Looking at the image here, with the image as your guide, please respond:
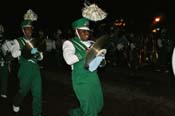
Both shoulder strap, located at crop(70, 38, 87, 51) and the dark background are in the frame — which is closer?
shoulder strap, located at crop(70, 38, 87, 51)

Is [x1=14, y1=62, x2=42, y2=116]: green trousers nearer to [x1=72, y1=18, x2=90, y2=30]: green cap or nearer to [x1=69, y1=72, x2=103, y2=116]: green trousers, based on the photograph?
[x1=69, y1=72, x2=103, y2=116]: green trousers

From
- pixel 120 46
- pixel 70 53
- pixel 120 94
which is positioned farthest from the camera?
pixel 120 46

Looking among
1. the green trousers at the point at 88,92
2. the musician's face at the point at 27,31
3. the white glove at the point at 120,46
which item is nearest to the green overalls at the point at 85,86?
the green trousers at the point at 88,92

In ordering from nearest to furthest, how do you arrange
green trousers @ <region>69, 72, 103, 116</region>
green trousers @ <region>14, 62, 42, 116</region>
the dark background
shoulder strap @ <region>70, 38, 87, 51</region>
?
1. green trousers @ <region>69, 72, 103, 116</region>
2. shoulder strap @ <region>70, 38, 87, 51</region>
3. green trousers @ <region>14, 62, 42, 116</region>
4. the dark background

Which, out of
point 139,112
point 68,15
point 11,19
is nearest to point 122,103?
point 139,112

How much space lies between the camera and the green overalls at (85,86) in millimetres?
5945

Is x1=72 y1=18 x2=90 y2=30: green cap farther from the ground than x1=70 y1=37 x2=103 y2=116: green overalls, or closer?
farther from the ground

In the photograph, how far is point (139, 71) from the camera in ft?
50.5

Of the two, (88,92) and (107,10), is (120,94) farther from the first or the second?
(107,10)

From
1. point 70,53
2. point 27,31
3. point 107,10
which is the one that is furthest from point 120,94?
point 107,10

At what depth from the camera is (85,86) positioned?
5965 millimetres

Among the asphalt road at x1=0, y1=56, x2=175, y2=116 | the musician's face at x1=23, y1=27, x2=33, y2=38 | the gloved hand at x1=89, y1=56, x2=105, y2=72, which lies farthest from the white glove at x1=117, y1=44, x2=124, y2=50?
the gloved hand at x1=89, y1=56, x2=105, y2=72

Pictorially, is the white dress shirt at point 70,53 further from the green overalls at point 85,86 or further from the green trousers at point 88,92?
the green trousers at point 88,92

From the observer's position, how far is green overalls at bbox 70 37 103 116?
19.5 feet
